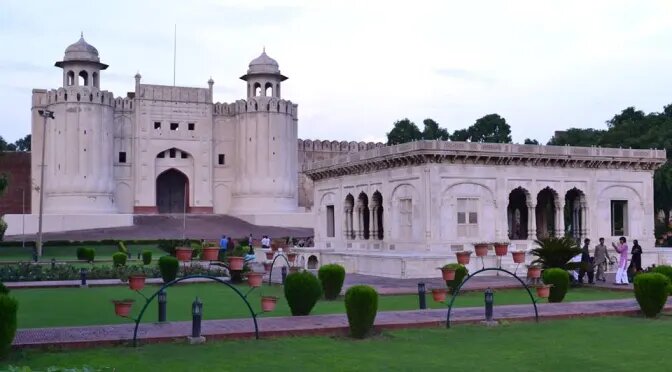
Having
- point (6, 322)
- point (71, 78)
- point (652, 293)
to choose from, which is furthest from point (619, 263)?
point (71, 78)

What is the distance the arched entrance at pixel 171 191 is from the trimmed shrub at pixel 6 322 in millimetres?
47984

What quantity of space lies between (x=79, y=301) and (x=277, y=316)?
5.40 meters

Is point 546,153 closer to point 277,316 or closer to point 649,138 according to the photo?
point 277,316

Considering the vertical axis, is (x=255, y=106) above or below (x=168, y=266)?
above

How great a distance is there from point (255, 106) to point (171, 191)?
8.54 metres

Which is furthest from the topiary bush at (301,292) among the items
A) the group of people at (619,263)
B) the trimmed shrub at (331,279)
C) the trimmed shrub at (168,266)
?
the group of people at (619,263)

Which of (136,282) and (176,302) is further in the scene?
(176,302)

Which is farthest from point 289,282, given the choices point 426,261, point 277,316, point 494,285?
point 426,261

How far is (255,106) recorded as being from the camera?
55750mm

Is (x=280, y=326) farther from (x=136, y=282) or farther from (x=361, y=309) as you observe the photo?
(x=136, y=282)

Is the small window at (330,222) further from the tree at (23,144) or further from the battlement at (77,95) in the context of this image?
the tree at (23,144)

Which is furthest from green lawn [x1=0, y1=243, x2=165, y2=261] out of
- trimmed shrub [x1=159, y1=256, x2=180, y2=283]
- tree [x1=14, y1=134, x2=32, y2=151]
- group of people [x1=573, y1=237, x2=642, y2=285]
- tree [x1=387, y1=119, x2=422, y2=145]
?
tree [x1=14, y1=134, x2=32, y2=151]

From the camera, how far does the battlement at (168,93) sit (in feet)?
179

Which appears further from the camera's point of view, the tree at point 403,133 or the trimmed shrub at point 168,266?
the tree at point 403,133
